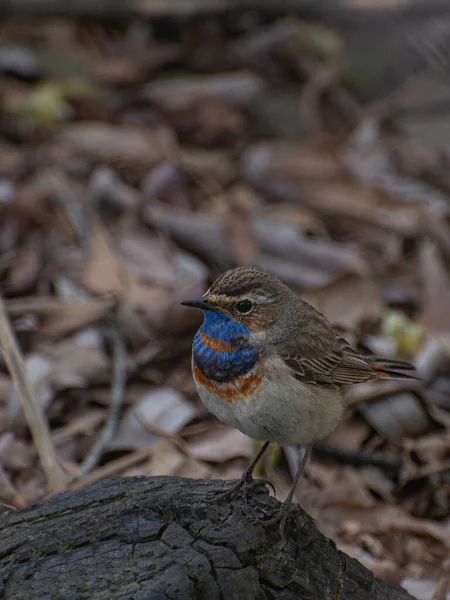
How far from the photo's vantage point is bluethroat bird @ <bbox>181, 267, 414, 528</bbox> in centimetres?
433

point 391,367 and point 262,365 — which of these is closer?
point 262,365

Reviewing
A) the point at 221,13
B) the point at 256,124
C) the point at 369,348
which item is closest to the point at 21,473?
the point at 369,348

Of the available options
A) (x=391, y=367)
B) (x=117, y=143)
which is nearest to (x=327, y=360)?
(x=391, y=367)

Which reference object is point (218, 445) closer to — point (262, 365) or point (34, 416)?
point (34, 416)

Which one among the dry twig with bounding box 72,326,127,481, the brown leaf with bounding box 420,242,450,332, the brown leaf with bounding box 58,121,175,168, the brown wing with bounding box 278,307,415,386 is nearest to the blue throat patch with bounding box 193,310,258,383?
the brown wing with bounding box 278,307,415,386

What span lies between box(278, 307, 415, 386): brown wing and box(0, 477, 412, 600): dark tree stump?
0.91 metres

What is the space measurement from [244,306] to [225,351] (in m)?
0.24

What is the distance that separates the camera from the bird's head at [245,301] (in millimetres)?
4453

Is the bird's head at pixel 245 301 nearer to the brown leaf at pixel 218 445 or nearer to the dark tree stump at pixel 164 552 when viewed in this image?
the dark tree stump at pixel 164 552

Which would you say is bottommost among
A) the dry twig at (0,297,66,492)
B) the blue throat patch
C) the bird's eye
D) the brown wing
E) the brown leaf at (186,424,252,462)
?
the brown leaf at (186,424,252,462)

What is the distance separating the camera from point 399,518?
5.76m

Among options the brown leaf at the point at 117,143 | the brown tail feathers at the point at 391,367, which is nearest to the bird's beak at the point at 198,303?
the brown tail feathers at the point at 391,367

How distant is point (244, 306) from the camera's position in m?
4.55

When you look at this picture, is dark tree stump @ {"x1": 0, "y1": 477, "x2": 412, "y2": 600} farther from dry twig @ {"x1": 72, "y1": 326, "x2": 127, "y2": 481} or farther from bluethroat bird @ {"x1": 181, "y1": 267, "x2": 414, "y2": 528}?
dry twig @ {"x1": 72, "y1": 326, "x2": 127, "y2": 481}
